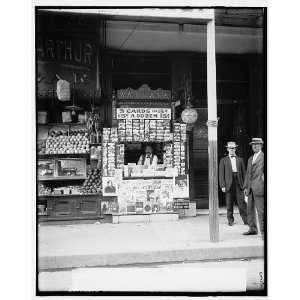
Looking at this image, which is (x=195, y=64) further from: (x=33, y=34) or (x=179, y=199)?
(x=33, y=34)

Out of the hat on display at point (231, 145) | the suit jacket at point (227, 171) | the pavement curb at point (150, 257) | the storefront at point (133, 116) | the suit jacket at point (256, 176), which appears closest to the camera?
the pavement curb at point (150, 257)

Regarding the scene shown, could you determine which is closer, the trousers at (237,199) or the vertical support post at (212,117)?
the vertical support post at (212,117)

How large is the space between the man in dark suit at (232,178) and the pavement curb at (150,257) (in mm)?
1091

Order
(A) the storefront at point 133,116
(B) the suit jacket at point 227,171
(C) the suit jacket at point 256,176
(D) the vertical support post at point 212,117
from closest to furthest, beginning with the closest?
(C) the suit jacket at point 256,176 → (D) the vertical support post at point 212,117 → (B) the suit jacket at point 227,171 → (A) the storefront at point 133,116

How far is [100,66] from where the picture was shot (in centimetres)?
950

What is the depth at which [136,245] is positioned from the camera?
7797 mm

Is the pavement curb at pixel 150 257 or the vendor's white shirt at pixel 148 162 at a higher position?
the vendor's white shirt at pixel 148 162

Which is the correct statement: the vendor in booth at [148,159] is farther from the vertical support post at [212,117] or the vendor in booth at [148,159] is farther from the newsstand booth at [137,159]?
the vertical support post at [212,117]

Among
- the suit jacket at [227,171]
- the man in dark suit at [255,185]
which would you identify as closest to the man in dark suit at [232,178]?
the suit jacket at [227,171]

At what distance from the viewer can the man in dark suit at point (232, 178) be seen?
8.56 meters

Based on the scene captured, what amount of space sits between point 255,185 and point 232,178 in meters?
1.11

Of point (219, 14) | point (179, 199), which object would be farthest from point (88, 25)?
point (179, 199)

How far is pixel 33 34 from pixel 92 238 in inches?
140

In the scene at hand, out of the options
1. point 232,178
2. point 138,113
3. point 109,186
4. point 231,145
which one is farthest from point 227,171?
point 109,186
